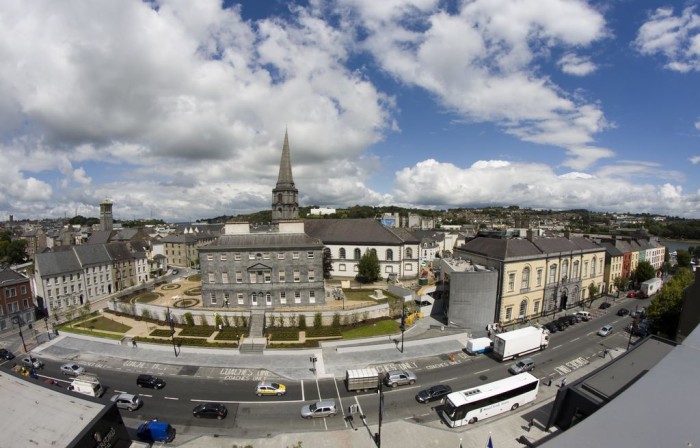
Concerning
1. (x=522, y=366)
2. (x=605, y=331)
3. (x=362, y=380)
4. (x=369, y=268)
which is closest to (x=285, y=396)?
(x=362, y=380)

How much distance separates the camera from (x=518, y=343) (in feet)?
115

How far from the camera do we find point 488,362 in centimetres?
3500

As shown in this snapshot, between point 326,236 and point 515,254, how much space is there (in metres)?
39.5

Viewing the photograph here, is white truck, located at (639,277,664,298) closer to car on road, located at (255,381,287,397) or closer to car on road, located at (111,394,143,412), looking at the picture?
car on road, located at (255,381,287,397)

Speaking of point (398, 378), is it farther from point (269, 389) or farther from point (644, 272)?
point (644, 272)

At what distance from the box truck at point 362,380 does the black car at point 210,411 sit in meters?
11.3

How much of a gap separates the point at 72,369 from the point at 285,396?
82.9 ft

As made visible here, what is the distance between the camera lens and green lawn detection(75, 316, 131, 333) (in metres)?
45.0

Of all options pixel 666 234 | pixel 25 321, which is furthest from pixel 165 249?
pixel 666 234

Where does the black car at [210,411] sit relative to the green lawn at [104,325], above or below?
above

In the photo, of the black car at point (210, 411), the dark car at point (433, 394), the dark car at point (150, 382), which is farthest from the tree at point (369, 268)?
the dark car at point (150, 382)

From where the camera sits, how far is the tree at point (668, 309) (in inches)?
1401

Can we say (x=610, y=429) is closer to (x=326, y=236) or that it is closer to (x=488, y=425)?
(x=488, y=425)

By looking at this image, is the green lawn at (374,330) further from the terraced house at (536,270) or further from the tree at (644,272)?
the tree at (644,272)
